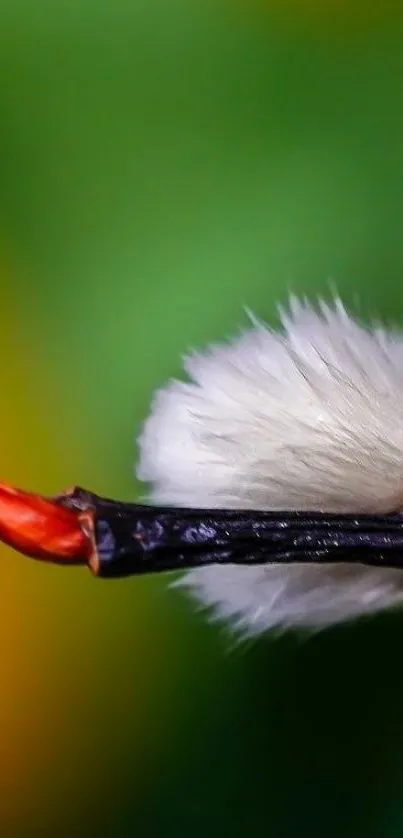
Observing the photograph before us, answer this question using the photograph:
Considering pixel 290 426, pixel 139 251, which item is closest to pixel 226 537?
pixel 290 426

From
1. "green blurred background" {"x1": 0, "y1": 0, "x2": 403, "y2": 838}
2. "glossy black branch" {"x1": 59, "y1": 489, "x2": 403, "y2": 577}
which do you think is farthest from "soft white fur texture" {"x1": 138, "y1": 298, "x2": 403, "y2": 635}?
"green blurred background" {"x1": 0, "y1": 0, "x2": 403, "y2": 838}

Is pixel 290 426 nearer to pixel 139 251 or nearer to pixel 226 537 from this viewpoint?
pixel 226 537

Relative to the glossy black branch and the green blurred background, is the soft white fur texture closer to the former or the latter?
the glossy black branch

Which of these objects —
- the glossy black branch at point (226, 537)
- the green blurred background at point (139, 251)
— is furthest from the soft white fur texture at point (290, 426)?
the green blurred background at point (139, 251)

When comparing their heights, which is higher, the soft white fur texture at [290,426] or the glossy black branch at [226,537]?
the soft white fur texture at [290,426]

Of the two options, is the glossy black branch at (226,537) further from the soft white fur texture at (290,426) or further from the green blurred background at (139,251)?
the green blurred background at (139,251)
